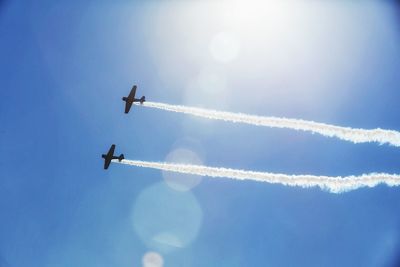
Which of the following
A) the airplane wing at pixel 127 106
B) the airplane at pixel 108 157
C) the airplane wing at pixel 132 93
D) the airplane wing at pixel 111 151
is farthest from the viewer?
the airplane wing at pixel 111 151

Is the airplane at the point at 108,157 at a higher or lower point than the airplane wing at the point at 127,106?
lower

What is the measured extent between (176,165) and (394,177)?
117 ft

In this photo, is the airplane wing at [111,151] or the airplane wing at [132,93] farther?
the airplane wing at [111,151]

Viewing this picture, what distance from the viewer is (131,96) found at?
78.9 metres

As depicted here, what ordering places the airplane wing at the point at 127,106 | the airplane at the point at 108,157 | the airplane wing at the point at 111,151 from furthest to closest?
the airplane wing at the point at 111,151
the airplane at the point at 108,157
the airplane wing at the point at 127,106

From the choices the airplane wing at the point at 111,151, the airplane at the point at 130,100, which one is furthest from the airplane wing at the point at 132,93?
the airplane wing at the point at 111,151

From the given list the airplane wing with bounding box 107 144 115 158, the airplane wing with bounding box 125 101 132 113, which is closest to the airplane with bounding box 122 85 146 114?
the airplane wing with bounding box 125 101 132 113

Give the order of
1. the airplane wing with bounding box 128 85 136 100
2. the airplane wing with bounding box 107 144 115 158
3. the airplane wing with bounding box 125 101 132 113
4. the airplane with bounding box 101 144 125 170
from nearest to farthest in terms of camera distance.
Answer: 1. the airplane wing with bounding box 125 101 132 113
2. the airplane wing with bounding box 128 85 136 100
3. the airplane with bounding box 101 144 125 170
4. the airplane wing with bounding box 107 144 115 158

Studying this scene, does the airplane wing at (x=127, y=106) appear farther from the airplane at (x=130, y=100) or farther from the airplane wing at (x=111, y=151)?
the airplane wing at (x=111, y=151)

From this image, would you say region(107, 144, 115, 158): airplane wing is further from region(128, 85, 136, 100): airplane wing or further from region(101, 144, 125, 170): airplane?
region(128, 85, 136, 100): airplane wing

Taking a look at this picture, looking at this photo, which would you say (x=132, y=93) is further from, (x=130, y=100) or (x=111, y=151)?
(x=111, y=151)

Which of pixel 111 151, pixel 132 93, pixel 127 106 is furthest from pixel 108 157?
pixel 132 93

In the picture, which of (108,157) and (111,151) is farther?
(111,151)

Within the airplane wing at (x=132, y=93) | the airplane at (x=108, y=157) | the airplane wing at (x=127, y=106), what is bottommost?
the airplane at (x=108, y=157)
